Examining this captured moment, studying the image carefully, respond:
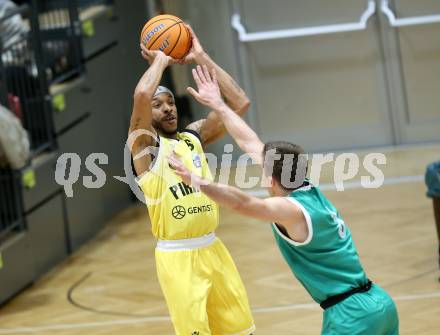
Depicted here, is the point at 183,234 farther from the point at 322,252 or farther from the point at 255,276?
the point at 255,276

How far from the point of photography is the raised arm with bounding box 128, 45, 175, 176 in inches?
186

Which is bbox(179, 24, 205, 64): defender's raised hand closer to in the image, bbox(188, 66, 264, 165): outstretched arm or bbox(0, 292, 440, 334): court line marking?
bbox(188, 66, 264, 165): outstretched arm

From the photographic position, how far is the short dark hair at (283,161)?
13.4 feet

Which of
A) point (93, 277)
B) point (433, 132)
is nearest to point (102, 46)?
point (93, 277)

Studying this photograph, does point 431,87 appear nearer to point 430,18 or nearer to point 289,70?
point 430,18

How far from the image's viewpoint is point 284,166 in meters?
4.08

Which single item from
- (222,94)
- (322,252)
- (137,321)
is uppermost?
(222,94)

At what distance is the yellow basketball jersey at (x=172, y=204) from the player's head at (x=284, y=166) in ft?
2.58

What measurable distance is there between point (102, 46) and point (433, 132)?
3.89 meters

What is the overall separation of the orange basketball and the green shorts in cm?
157

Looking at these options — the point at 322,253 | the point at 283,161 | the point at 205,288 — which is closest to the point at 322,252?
the point at 322,253

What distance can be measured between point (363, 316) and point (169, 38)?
1.72m

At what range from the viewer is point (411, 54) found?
1155 centimetres

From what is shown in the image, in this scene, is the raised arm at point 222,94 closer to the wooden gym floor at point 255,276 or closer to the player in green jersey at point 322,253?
the player in green jersey at point 322,253
